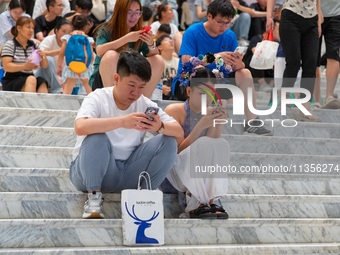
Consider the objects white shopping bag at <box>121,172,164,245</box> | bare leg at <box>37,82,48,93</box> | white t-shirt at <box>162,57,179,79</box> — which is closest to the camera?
white shopping bag at <box>121,172,164,245</box>

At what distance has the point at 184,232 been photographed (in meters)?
3.59

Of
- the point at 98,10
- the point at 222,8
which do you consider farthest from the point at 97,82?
the point at 98,10

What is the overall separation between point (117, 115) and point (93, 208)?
1.79 ft

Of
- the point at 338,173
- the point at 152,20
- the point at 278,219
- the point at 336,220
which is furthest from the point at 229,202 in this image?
the point at 152,20

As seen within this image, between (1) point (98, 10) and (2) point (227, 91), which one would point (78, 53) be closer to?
(2) point (227, 91)

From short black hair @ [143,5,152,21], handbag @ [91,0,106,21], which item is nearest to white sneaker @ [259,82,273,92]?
short black hair @ [143,5,152,21]

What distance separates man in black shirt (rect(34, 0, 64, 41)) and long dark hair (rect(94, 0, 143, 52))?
282cm

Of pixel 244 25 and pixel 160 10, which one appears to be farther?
pixel 244 25

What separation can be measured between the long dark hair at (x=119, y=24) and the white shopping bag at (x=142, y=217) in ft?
5.17

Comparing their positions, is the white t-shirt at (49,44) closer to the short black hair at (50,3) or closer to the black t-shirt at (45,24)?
the black t-shirt at (45,24)

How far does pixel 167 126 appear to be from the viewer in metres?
3.57

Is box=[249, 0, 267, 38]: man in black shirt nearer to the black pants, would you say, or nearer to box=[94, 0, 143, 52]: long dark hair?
the black pants

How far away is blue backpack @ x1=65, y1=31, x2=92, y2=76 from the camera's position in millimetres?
5977

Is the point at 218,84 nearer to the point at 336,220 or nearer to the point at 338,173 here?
the point at 338,173
